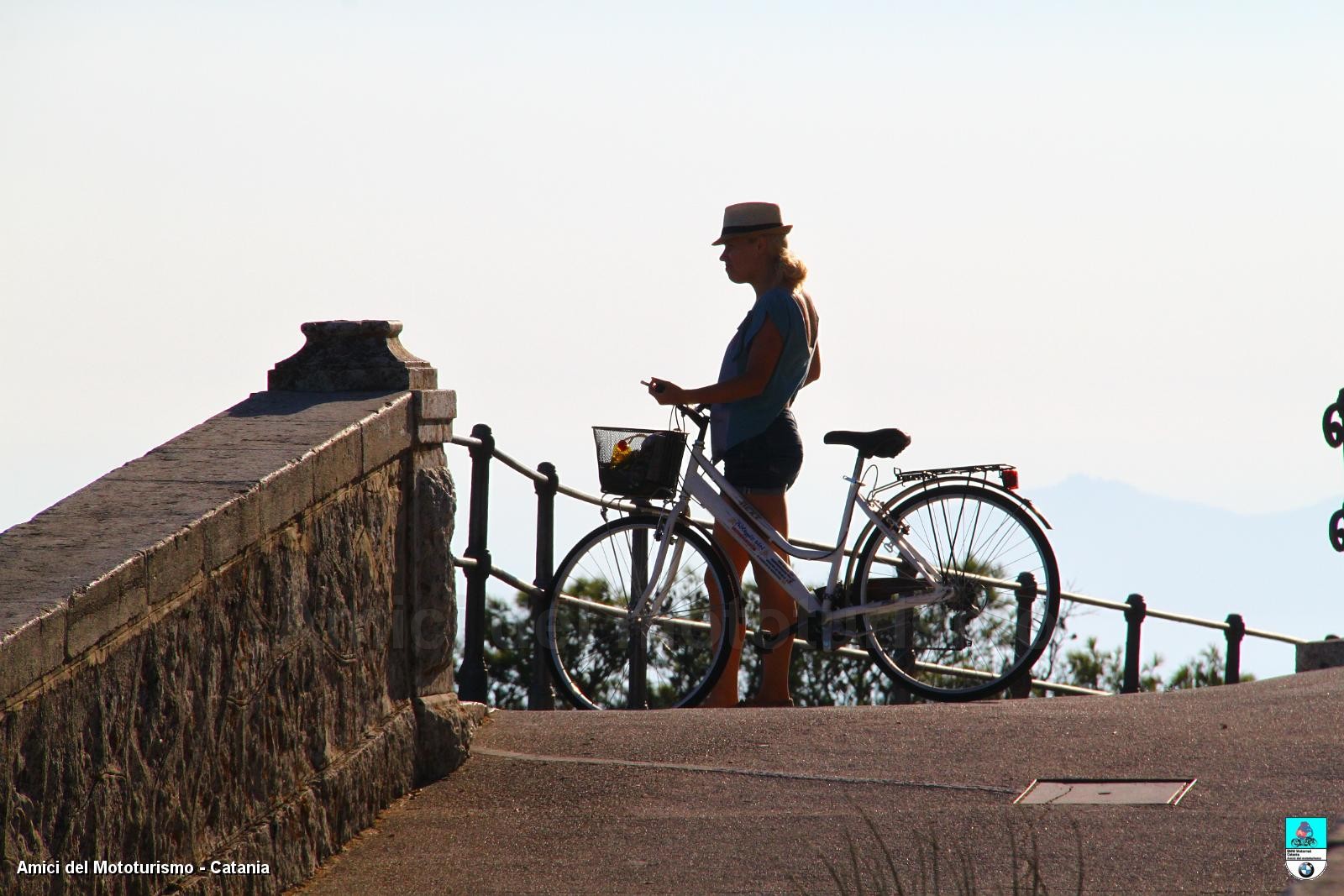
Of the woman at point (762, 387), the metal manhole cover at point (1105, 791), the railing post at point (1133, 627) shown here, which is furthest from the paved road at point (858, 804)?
the railing post at point (1133, 627)

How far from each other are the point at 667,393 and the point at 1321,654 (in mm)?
4846

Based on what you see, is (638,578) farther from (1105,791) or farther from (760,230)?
(1105,791)

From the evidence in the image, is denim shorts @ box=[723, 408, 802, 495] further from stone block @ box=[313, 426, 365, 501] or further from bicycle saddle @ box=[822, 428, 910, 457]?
stone block @ box=[313, 426, 365, 501]

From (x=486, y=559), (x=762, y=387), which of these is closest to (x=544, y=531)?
(x=486, y=559)

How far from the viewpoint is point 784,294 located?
6.98 m

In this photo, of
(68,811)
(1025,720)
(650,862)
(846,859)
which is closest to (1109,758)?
(1025,720)

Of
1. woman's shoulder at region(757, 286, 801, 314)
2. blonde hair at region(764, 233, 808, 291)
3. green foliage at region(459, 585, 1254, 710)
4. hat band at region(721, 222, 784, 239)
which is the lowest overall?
green foliage at region(459, 585, 1254, 710)

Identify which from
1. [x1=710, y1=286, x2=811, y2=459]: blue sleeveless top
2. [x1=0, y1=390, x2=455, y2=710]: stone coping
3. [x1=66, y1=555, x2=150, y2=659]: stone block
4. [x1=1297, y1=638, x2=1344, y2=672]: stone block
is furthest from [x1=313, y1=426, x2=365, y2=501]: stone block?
[x1=1297, y1=638, x2=1344, y2=672]: stone block

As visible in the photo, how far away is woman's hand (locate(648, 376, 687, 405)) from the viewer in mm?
7043

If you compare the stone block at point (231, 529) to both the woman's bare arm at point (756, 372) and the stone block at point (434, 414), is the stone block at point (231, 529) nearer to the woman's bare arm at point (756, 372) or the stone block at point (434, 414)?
the stone block at point (434, 414)

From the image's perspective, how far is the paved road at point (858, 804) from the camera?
4930mm

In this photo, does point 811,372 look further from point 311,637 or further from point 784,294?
point 311,637

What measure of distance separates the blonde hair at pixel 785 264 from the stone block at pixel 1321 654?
4.37m

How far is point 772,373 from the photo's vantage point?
6.95 meters
